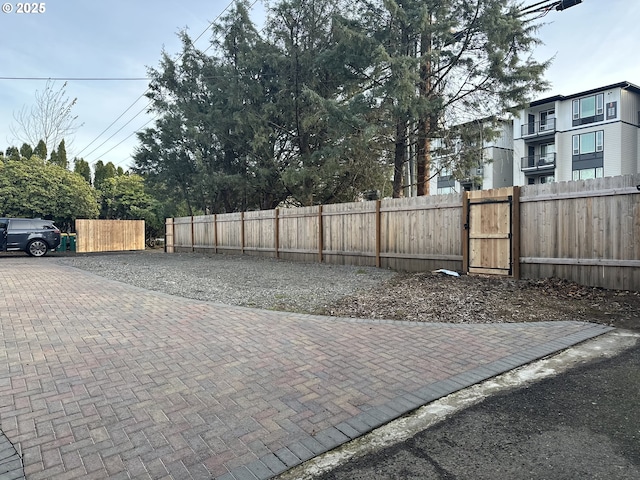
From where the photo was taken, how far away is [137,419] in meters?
2.63

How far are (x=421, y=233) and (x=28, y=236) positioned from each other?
16.8 m

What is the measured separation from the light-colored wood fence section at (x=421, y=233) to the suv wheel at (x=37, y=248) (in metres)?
15.6

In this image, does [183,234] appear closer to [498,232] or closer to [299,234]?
[299,234]

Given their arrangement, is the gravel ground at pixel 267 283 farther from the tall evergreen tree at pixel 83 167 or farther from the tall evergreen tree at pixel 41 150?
the tall evergreen tree at pixel 83 167

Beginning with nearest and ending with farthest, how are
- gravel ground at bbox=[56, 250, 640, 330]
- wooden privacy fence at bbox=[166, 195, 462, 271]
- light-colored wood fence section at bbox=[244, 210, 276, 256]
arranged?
1. gravel ground at bbox=[56, 250, 640, 330]
2. wooden privacy fence at bbox=[166, 195, 462, 271]
3. light-colored wood fence section at bbox=[244, 210, 276, 256]

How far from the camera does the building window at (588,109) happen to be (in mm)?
27959

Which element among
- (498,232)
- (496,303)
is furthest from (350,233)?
(496,303)

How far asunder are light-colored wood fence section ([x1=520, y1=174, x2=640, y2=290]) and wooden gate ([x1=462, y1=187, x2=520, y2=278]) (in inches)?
6.7

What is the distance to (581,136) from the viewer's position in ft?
95.4

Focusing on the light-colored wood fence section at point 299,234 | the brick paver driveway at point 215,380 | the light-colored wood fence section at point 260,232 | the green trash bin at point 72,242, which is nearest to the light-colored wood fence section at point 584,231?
the brick paver driveway at point 215,380

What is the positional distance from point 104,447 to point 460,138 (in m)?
12.4

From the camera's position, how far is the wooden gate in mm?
7656

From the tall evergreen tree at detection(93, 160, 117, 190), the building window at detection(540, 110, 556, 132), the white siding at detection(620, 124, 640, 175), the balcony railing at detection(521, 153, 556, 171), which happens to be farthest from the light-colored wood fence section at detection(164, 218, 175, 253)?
the white siding at detection(620, 124, 640, 175)

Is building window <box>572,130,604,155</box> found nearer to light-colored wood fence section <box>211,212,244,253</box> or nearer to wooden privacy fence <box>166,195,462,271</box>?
wooden privacy fence <box>166,195,462,271</box>
